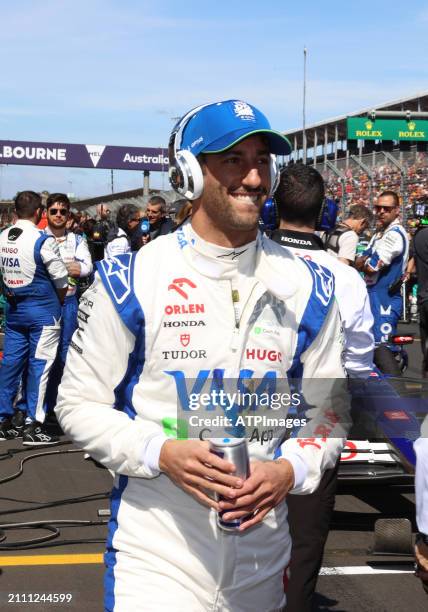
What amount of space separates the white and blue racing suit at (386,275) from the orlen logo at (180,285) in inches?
301

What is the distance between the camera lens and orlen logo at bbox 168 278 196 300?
8.73 feet

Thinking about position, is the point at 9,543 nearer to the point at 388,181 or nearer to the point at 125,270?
the point at 125,270

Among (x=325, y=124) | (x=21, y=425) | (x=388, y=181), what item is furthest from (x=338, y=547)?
(x=325, y=124)

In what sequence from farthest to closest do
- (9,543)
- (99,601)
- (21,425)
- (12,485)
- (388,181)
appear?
1. (388,181)
2. (21,425)
3. (12,485)
4. (9,543)
5. (99,601)

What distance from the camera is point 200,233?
2775 millimetres

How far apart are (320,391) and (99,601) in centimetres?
254

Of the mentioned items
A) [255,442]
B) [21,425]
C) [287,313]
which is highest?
[287,313]

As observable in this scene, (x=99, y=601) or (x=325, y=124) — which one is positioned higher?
(x=325, y=124)

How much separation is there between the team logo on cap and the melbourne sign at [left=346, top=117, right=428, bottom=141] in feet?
153

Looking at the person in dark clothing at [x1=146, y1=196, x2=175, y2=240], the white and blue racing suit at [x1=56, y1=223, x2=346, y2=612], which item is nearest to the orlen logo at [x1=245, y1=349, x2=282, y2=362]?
the white and blue racing suit at [x1=56, y1=223, x2=346, y2=612]

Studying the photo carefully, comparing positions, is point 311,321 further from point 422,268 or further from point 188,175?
point 422,268

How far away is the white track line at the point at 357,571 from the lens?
5297 mm

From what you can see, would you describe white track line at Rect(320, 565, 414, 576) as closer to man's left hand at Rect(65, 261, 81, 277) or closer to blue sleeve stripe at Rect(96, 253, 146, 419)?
blue sleeve stripe at Rect(96, 253, 146, 419)

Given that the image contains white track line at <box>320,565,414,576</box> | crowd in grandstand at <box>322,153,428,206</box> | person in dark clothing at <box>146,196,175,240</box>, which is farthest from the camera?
crowd in grandstand at <box>322,153,428,206</box>
